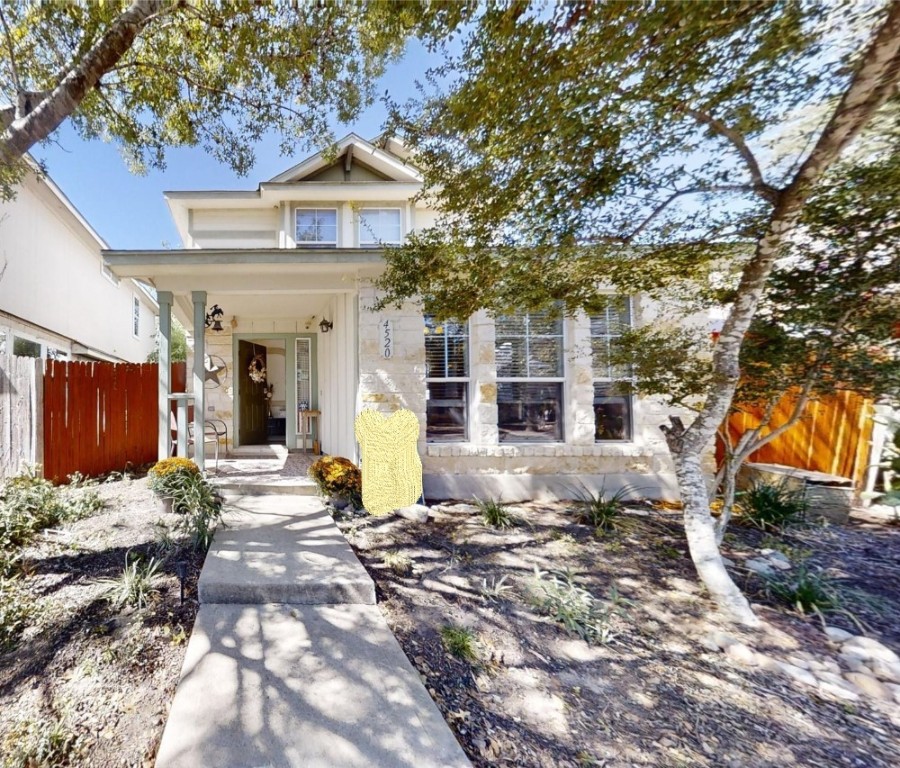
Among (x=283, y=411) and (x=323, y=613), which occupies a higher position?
(x=283, y=411)

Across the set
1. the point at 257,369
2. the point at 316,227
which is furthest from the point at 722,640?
the point at 316,227

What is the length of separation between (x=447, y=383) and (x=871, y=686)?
4.78 meters

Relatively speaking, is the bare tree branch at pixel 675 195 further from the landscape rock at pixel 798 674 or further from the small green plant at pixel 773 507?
the small green plant at pixel 773 507

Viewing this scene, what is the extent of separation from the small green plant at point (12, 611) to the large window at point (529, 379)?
4944mm

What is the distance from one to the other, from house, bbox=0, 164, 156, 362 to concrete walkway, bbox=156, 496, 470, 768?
6525mm

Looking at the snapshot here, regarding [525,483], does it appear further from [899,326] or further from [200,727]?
[200,727]

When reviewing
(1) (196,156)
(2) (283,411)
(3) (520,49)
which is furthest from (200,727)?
(2) (283,411)

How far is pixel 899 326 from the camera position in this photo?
135 inches

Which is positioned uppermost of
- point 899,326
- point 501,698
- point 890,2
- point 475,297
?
point 890,2

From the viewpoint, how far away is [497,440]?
5898 mm

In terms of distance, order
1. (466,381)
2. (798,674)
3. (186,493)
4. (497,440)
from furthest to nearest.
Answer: (466,381)
(497,440)
(186,493)
(798,674)

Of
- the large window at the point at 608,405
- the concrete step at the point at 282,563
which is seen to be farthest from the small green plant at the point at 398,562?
the large window at the point at 608,405

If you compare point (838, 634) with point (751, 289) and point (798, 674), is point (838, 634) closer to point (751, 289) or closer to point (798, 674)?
point (798, 674)

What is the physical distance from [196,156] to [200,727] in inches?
273
